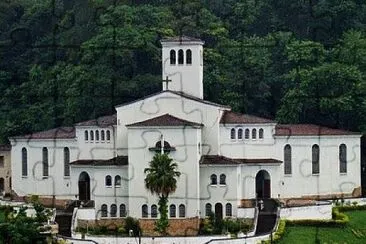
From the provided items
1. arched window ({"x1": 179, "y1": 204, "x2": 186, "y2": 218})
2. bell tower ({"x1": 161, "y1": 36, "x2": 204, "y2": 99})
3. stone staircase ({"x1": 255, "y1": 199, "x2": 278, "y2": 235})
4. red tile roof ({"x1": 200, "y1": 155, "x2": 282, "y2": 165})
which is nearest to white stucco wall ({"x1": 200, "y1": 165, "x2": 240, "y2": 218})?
red tile roof ({"x1": 200, "y1": 155, "x2": 282, "y2": 165})

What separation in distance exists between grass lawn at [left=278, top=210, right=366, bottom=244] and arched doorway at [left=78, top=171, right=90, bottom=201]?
6.96 m

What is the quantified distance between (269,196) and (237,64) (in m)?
11.4

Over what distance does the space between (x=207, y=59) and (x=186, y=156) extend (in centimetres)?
1409

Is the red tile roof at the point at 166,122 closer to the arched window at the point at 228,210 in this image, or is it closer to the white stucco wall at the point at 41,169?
the arched window at the point at 228,210

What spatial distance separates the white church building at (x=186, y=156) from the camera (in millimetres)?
32969

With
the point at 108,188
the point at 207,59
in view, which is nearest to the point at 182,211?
the point at 108,188

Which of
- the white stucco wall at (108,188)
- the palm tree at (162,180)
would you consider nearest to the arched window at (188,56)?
the white stucco wall at (108,188)

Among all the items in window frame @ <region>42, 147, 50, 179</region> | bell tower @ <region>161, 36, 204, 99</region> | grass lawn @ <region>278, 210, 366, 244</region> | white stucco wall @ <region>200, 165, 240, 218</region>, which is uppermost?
bell tower @ <region>161, 36, 204, 99</region>

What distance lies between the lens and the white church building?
33.0 meters

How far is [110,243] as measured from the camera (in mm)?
30531

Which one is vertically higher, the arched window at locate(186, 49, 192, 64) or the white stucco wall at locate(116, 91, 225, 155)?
the arched window at locate(186, 49, 192, 64)

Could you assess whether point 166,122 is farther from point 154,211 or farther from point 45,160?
point 45,160

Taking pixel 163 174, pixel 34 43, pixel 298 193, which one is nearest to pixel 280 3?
pixel 34 43

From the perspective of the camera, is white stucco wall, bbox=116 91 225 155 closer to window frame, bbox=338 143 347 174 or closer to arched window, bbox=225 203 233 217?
arched window, bbox=225 203 233 217
